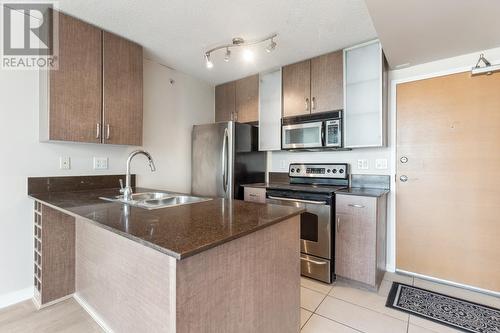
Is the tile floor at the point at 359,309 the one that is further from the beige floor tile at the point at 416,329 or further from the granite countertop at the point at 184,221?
the granite countertop at the point at 184,221

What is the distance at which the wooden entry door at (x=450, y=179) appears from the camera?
85.0 inches

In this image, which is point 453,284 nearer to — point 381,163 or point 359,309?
point 359,309

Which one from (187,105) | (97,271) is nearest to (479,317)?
(97,271)

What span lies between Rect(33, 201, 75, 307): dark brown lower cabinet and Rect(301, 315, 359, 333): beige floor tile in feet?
6.63

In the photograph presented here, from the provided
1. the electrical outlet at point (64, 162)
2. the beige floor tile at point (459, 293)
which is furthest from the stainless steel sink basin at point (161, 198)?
the beige floor tile at point (459, 293)

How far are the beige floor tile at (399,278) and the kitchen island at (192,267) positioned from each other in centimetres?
154

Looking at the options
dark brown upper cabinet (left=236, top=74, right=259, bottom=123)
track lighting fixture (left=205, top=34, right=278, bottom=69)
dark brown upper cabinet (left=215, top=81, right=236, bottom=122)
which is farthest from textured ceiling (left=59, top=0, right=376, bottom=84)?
dark brown upper cabinet (left=215, top=81, right=236, bottom=122)

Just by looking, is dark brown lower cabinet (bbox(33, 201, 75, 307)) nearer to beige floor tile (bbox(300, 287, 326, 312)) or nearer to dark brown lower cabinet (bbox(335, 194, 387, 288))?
beige floor tile (bbox(300, 287, 326, 312))

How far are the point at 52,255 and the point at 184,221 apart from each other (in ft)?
5.36

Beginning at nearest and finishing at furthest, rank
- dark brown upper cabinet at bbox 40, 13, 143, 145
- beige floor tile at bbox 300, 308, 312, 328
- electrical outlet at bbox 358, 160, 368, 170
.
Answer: beige floor tile at bbox 300, 308, 312, 328, dark brown upper cabinet at bbox 40, 13, 143, 145, electrical outlet at bbox 358, 160, 368, 170

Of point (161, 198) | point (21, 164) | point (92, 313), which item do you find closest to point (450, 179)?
point (161, 198)

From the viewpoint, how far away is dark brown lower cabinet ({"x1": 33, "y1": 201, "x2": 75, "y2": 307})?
199 centimetres

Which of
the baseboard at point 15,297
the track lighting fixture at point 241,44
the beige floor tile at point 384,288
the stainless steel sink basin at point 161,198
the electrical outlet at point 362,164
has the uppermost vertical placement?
the track lighting fixture at point 241,44

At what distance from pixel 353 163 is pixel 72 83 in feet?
9.42
